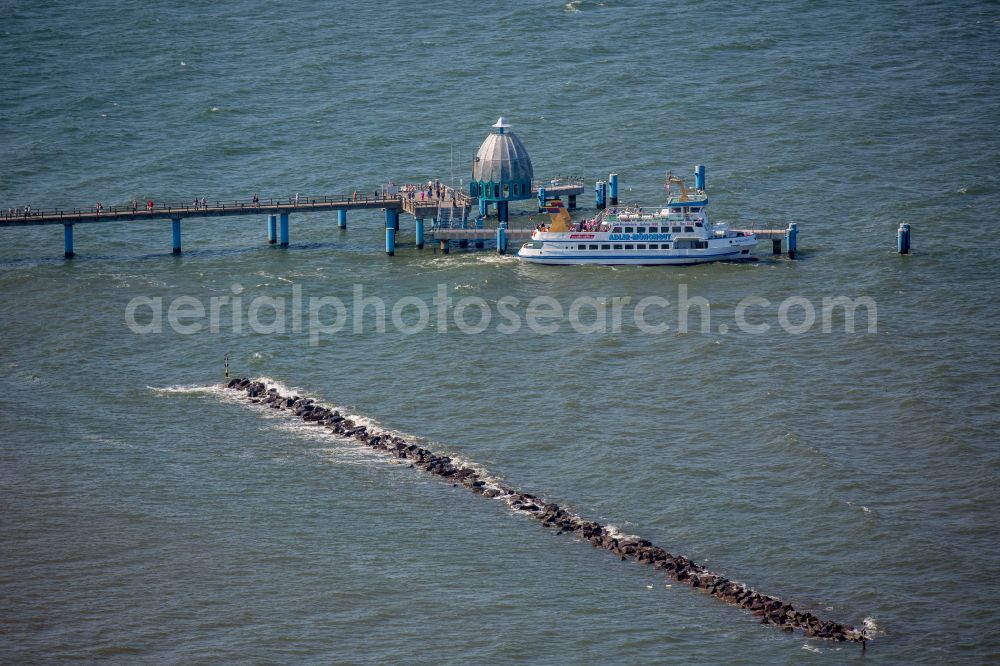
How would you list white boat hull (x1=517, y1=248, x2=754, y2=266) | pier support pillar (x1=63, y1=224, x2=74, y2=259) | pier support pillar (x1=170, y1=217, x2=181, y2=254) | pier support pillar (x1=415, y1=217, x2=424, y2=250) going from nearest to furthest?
white boat hull (x1=517, y1=248, x2=754, y2=266) → pier support pillar (x1=63, y1=224, x2=74, y2=259) → pier support pillar (x1=170, y1=217, x2=181, y2=254) → pier support pillar (x1=415, y1=217, x2=424, y2=250)

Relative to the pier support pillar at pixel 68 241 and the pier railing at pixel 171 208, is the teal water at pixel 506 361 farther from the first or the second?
the pier railing at pixel 171 208

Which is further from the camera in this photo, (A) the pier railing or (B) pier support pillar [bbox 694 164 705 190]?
(B) pier support pillar [bbox 694 164 705 190]

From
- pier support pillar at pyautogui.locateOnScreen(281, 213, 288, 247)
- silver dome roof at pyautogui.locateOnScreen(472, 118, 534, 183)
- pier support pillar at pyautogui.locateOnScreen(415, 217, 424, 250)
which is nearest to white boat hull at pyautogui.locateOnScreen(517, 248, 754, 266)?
silver dome roof at pyautogui.locateOnScreen(472, 118, 534, 183)

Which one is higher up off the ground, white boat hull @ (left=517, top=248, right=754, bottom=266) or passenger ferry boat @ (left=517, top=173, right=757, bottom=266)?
passenger ferry boat @ (left=517, top=173, right=757, bottom=266)

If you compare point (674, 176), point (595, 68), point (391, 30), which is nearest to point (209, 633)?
point (674, 176)

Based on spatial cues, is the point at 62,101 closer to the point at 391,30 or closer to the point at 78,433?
the point at 391,30

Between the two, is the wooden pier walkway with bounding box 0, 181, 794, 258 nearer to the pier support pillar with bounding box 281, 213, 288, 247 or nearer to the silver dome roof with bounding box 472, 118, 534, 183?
the pier support pillar with bounding box 281, 213, 288, 247

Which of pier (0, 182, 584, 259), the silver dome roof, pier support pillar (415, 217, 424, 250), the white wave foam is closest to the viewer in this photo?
the white wave foam
